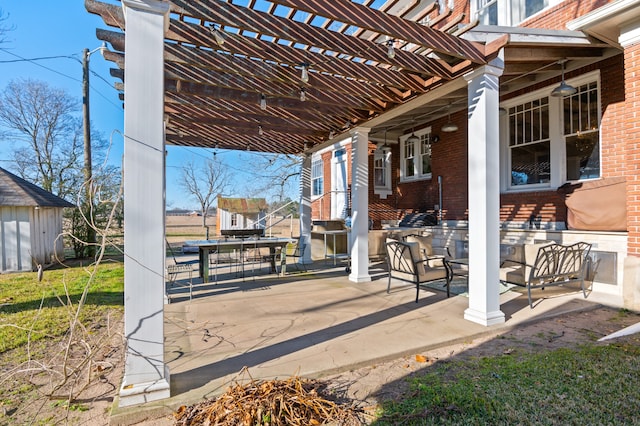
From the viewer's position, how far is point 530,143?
23.2ft

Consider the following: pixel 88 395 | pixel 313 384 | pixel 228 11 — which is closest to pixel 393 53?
pixel 228 11

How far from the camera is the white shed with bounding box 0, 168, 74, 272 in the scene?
8984 millimetres

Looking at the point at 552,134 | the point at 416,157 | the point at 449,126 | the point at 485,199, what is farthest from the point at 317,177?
the point at 485,199

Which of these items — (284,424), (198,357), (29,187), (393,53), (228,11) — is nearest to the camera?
(284,424)

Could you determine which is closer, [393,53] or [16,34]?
[393,53]

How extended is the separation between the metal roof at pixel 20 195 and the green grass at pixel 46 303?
6.64 ft

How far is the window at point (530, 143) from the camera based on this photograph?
680cm

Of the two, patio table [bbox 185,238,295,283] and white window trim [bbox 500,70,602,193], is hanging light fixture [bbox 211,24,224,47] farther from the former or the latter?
white window trim [bbox 500,70,602,193]

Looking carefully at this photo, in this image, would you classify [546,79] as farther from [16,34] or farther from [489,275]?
[16,34]

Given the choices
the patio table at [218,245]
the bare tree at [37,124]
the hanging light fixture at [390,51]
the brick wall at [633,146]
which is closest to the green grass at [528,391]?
the brick wall at [633,146]

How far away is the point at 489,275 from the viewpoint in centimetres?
402

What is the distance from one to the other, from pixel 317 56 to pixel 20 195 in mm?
10129

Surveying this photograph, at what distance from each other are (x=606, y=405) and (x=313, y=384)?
2180 millimetres

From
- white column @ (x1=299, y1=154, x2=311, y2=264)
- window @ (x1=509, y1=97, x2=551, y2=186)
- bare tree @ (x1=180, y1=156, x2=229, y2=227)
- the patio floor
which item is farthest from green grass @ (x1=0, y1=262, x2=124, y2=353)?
bare tree @ (x1=180, y1=156, x2=229, y2=227)
